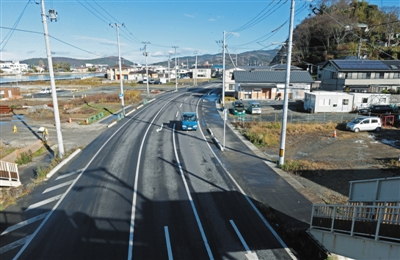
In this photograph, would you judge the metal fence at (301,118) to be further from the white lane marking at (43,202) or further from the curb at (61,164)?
the white lane marking at (43,202)

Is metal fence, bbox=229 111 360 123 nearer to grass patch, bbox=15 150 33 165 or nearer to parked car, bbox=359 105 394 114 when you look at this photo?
parked car, bbox=359 105 394 114

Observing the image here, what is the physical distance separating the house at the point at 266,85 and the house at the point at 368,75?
6925 millimetres

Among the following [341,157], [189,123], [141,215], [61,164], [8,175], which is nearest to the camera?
[141,215]

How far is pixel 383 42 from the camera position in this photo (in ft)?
265

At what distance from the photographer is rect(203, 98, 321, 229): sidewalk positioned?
11781 millimetres

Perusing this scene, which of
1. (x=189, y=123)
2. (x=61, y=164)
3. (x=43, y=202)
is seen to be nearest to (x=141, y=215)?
(x=43, y=202)

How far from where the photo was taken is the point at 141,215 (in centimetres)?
1139

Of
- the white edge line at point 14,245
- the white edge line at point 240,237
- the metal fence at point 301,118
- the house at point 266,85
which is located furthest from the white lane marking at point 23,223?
the house at point 266,85

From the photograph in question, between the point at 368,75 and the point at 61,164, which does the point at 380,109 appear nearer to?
the point at 368,75

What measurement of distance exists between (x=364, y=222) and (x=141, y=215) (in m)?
8.43

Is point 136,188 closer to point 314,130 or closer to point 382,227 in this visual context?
point 382,227

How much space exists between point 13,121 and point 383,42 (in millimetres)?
98081

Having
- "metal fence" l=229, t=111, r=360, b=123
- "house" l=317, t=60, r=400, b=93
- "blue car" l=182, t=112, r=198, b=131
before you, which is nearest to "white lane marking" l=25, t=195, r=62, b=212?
"blue car" l=182, t=112, r=198, b=131

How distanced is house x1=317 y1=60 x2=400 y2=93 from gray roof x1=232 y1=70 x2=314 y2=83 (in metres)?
6.81
